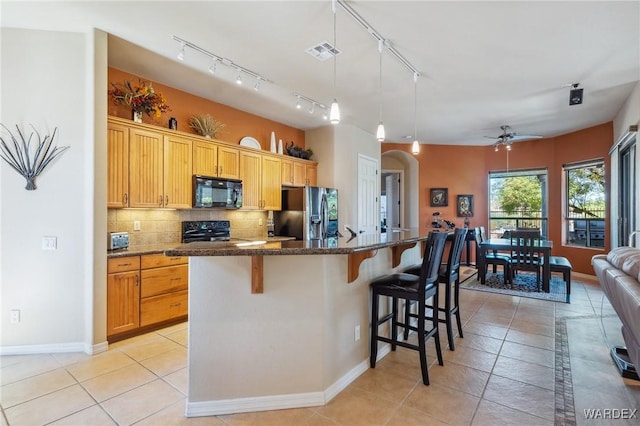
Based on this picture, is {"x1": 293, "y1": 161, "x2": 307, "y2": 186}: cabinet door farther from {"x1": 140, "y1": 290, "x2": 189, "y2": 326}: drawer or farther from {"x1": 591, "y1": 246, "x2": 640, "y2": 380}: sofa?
{"x1": 591, "y1": 246, "x2": 640, "y2": 380}: sofa

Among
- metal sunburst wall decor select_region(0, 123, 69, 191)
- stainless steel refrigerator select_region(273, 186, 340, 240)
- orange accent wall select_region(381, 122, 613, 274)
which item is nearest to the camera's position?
metal sunburst wall decor select_region(0, 123, 69, 191)

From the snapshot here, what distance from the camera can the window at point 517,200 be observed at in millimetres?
6852

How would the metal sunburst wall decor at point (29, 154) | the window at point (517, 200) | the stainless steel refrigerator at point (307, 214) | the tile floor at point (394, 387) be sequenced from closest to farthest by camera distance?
1. the tile floor at point (394, 387)
2. the metal sunburst wall decor at point (29, 154)
3. the stainless steel refrigerator at point (307, 214)
4. the window at point (517, 200)

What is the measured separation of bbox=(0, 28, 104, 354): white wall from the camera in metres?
2.80

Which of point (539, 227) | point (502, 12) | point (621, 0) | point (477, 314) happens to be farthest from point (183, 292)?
point (539, 227)

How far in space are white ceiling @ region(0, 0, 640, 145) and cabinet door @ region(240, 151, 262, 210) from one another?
785 mm

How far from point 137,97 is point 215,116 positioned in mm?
1250

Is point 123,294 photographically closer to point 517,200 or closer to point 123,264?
point 123,264

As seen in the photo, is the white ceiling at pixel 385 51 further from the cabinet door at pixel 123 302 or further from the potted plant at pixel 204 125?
the cabinet door at pixel 123 302

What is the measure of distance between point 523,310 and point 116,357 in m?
4.66

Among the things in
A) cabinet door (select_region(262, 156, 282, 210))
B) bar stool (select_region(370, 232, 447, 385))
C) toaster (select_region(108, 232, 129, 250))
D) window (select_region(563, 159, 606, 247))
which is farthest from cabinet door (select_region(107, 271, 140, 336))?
window (select_region(563, 159, 606, 247))

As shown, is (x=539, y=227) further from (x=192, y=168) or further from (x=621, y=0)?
(x=192, y=168)

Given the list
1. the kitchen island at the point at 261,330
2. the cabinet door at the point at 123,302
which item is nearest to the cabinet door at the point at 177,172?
the cabinet door at the point at 123,302

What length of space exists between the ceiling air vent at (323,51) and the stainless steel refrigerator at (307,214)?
219cm
